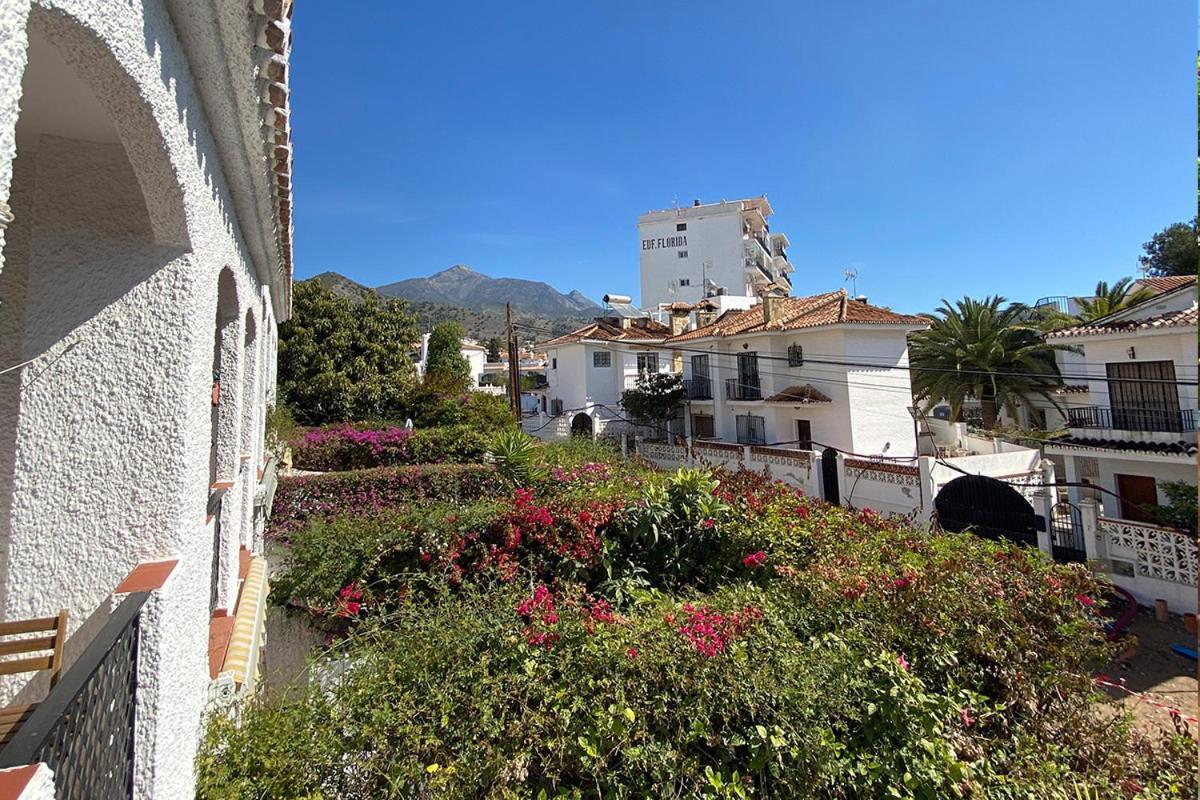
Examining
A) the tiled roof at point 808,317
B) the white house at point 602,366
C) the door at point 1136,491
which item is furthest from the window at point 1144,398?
the white house at point 602,366

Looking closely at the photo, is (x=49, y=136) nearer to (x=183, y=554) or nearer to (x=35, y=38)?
(x=35, y=38)

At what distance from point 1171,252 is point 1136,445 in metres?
20.8

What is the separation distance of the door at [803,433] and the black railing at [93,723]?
22305 mm

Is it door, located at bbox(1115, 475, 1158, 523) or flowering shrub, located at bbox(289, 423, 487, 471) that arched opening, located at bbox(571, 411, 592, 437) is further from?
door, located at bbox(1115, 475, 1158, 523)

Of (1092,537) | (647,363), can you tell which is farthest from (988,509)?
(647,363)

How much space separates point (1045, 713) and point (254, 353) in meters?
8.40

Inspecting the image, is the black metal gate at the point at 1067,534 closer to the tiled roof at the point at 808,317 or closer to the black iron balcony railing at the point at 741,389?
the tiled roof at the point at 808,317

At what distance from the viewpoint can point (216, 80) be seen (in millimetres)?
2627

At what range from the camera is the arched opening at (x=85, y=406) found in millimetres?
2332

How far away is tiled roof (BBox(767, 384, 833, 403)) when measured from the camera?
21125 mm

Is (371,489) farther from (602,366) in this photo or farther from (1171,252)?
(1171,252)

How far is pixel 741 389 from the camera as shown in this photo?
24641mm

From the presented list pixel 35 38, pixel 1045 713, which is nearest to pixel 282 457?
pixel 35 38

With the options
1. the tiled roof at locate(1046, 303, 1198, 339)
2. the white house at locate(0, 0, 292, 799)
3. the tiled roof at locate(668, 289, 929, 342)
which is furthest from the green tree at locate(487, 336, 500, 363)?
the white house at locate(0, 0, 292, 799)
